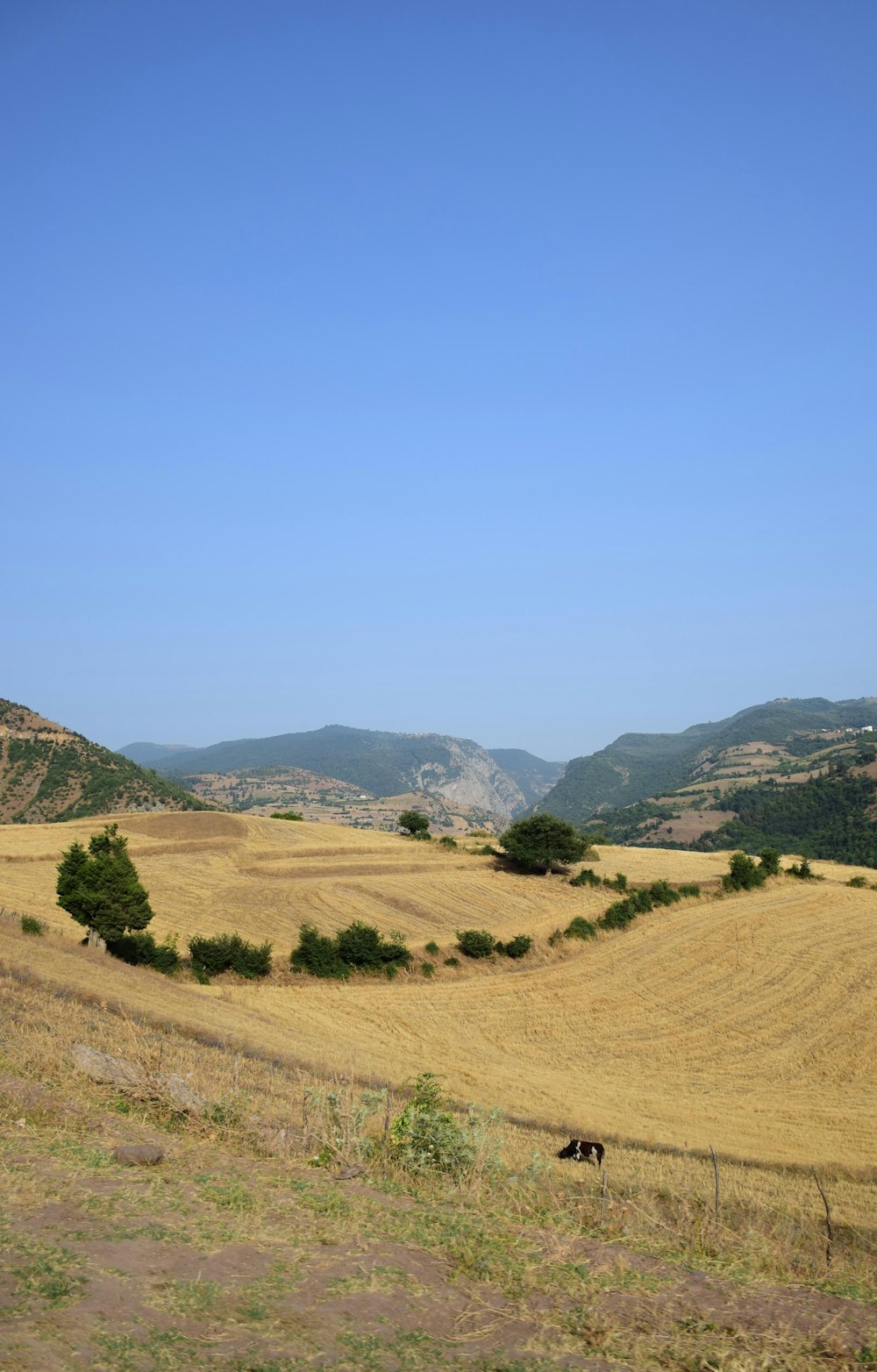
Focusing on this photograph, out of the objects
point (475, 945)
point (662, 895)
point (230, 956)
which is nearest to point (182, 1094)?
point (230, 956)

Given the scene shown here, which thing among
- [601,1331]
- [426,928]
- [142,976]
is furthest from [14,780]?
[601,1331]

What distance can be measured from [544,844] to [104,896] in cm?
4178

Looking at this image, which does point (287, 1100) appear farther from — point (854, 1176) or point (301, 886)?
point (301, 886)

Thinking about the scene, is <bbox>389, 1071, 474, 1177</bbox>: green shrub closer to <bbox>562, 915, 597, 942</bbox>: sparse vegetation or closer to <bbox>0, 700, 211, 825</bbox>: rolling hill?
<bbox>562, 915, 597, 942</bbox>: sparse vegetation

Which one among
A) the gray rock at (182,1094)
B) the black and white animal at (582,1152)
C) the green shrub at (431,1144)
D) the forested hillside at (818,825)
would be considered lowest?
the forested hillside at (818,825)

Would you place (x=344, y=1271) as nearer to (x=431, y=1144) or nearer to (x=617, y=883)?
(x=431, y=1144)

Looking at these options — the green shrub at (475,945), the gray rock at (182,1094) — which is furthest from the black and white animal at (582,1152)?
the green shrub at (475,945)

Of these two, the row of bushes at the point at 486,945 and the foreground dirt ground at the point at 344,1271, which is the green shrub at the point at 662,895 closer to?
the row of bushes at the point at 486,945

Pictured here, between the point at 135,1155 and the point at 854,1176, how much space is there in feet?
65.1

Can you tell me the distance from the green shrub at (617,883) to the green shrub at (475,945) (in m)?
21.0

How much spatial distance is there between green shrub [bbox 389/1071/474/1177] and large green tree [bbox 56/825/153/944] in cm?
2955

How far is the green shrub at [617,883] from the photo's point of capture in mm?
70438

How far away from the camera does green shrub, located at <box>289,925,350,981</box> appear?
155 ft

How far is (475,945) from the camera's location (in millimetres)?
51719
